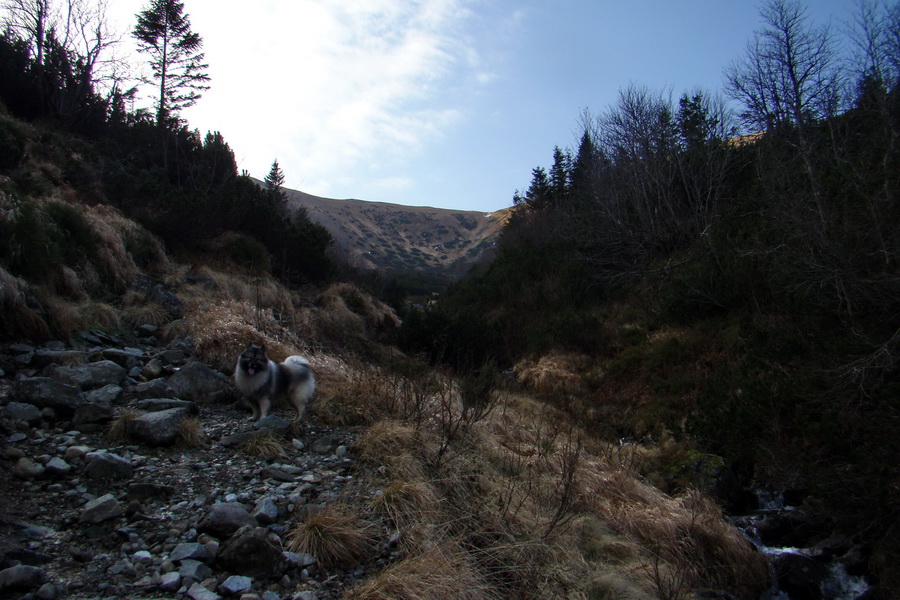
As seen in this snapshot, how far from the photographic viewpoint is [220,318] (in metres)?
7.52

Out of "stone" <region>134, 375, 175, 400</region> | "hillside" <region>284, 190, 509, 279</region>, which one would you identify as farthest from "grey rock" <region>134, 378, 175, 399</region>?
"hillside" <region>284, 190, 509, 279</region>

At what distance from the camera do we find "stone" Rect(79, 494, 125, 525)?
9.43 feet

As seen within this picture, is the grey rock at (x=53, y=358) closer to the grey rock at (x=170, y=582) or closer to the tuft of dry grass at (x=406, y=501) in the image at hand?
the grey rock at (x=170, y=582)

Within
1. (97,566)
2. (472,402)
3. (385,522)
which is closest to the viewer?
(97,566)

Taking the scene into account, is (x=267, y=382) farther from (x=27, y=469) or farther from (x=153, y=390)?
(x=27, y=469)

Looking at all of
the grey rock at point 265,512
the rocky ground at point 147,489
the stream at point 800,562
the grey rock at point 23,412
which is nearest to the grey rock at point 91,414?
the rocky ground at point 147,489

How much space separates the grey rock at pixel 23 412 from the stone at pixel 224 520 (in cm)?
193

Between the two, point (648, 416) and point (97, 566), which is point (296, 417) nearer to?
point (97, 566)

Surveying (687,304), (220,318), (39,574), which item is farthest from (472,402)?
(687,304)

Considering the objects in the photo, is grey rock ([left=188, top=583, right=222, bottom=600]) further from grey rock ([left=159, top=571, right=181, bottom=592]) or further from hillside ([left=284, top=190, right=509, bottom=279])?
hillside ([left=284, top=190, right=509, bottom=279])

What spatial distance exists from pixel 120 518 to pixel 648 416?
9.43 meters

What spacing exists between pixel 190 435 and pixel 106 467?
2.42 feet

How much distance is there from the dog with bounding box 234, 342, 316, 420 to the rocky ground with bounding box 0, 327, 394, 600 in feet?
0.66

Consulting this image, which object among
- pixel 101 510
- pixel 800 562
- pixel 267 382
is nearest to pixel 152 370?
pixel 267 382
